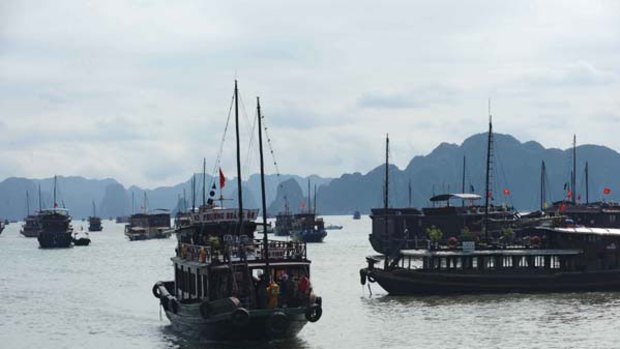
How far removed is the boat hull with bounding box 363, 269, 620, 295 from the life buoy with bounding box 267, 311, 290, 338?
2620 cm

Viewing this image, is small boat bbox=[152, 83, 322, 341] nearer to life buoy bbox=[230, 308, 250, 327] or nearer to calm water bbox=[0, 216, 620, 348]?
life buoy bbox=[230, 308, 250, 327]

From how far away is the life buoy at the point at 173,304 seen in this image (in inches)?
2046

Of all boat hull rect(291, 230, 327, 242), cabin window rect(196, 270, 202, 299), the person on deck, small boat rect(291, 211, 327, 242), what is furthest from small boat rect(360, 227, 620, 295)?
small boat rect(291, 211, 327, 242)

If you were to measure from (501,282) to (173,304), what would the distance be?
2666 cm

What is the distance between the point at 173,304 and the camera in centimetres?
5266

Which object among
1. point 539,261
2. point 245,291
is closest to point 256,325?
point 245,291

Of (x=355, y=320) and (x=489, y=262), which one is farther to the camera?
(x=489, y=262)

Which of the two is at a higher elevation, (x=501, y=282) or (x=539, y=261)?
(x=539, y=261)

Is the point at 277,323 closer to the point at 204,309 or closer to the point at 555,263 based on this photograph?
the point at 204,309

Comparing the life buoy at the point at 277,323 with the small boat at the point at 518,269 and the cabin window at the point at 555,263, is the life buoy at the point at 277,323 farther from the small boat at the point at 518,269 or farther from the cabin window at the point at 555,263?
the cabin window at the point at 555,263

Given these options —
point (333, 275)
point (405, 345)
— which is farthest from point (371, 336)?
point (333, 275)

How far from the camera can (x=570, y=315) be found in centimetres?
5881

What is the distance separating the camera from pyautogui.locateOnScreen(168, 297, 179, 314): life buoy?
51969 mm

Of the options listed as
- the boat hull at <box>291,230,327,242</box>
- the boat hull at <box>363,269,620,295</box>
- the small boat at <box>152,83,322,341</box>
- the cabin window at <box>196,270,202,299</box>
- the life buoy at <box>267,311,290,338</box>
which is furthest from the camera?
the boat hull at <box>291,230,327,242</box>
